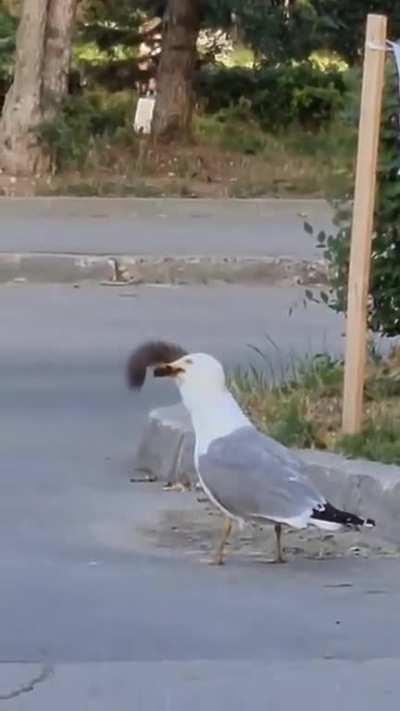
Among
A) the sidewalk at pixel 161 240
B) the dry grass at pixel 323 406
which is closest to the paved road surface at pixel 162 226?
the sidewalk at pixel 161 240

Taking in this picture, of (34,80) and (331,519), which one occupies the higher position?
(34,80)

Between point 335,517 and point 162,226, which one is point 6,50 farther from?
point 335,517

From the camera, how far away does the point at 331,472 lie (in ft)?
23.8

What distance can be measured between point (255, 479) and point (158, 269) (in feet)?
27.7

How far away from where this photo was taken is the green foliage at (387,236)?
813 centimetres

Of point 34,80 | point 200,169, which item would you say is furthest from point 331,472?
point 200,169

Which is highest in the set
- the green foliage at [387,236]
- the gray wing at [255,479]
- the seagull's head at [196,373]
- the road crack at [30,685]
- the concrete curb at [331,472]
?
the green foliage at [387,236]

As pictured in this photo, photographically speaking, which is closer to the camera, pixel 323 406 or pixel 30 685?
pixel 30 685

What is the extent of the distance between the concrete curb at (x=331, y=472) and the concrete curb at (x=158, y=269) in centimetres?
619

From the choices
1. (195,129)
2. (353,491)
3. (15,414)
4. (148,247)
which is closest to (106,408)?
(15,414)

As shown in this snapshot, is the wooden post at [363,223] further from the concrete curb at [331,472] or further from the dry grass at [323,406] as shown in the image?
the concrete curb at [331,472]

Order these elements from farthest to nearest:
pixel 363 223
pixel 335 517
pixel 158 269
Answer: pixel 158 269 < pixel 363 223 < pixel 335 517

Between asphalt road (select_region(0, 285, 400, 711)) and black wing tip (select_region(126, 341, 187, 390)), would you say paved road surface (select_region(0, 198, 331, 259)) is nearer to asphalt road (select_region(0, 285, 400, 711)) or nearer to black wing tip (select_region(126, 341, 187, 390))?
asphalt road (select_region(0, 285, 400, 711))

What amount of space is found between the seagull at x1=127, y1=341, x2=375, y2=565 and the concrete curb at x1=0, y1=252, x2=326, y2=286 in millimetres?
7765
